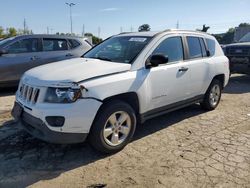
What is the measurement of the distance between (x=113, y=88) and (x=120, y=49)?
3.85ft

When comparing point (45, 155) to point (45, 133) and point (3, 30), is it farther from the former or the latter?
point (3, 30)

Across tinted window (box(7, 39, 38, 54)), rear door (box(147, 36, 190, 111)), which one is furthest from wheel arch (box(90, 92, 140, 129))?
tinted window (box(7, 39, 38, 54))

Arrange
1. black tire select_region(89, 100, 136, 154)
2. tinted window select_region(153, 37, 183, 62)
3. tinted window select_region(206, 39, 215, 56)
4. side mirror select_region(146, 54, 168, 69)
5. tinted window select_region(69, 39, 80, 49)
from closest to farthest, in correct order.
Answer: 1. black tire select_region(89, 100, 136, 154)
2. side mirror select_region(146, 54, 168, 69)
3. tinted window select_region(153, 37, 183, 62)
4. tinted window select_region(206, 39, 215, 56)
5. tinted window select_region(69, 39, 80, 49)

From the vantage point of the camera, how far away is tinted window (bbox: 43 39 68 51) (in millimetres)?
8461

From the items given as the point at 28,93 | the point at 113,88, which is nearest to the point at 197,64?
the point at 113,88

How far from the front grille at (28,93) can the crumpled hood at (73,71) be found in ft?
0.31

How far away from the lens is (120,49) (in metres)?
4.85

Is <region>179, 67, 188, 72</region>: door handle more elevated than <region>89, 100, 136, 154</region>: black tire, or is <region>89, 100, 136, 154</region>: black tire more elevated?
<region>179, 67, 188, 72</region>: door handle

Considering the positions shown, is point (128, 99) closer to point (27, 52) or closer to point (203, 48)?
point (203, 48)

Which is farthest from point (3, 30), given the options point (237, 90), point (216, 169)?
point (216, 169)

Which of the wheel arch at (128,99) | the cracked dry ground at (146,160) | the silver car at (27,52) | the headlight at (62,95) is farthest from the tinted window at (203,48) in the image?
the silver car at (27,52)

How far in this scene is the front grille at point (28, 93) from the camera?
3.78 metres

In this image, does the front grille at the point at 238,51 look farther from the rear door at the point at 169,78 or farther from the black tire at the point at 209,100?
the rear door at the point at 169,78

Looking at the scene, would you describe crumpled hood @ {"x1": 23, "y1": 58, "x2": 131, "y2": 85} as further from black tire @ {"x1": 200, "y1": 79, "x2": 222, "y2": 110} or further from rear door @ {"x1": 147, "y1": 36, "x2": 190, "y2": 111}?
black tire @ {"x1": 200, "y1": 79, "x2": 222, "y2": 110}
